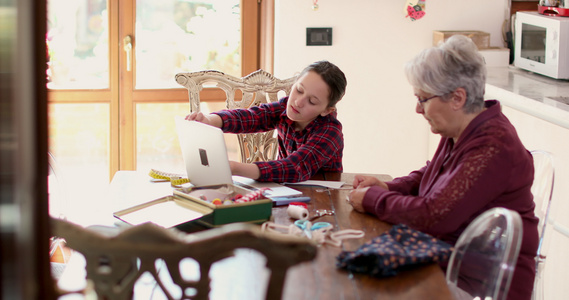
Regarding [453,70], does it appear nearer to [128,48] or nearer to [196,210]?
[196,210]

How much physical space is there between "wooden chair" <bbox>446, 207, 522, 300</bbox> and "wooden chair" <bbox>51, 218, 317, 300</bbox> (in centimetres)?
64

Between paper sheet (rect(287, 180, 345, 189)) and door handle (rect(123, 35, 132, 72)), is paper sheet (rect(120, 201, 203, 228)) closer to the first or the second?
paper sheet (rect(287, 180, 345, 189))

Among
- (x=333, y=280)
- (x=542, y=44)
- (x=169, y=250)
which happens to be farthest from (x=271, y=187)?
(x=542, y=44)

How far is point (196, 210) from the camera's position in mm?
1667

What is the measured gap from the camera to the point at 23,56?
38 centimetres

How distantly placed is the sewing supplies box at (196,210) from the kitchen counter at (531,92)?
55.1 inches

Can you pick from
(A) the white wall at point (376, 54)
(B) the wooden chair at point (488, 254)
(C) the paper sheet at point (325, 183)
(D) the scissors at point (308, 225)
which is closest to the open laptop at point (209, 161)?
(C) the paper sheet at point (325, 183)

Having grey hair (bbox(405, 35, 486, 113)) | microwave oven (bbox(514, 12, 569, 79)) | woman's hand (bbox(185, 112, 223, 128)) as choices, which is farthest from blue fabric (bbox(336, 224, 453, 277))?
microwave oven (bbox(514, 12, 569, 79))

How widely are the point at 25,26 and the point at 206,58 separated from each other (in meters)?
3.55

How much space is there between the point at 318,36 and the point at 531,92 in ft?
3.82

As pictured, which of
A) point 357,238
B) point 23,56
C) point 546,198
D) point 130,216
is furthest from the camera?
point 546,198

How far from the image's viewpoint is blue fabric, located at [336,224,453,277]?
1.34 metres

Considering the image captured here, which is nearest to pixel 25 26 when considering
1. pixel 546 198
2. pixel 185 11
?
pixel 546 198

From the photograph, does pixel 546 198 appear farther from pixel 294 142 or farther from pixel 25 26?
pixel 25 26
